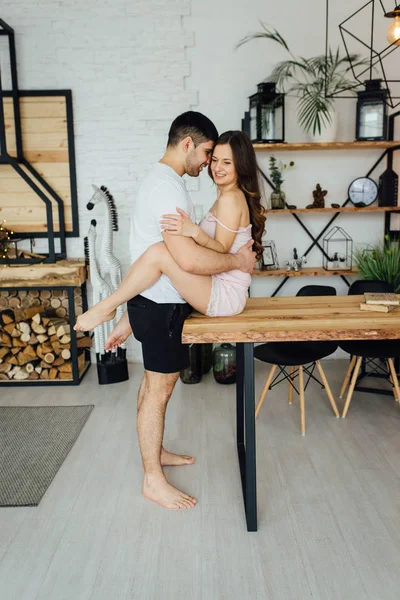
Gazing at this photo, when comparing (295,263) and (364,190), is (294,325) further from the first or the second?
(364,190)

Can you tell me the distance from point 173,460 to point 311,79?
10.4 ft

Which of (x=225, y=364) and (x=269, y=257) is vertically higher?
(x=269, y=257)

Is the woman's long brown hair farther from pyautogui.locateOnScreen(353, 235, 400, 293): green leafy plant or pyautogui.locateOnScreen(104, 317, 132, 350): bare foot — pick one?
pyautogui.locateOnScreen(353, 235, 400, 293): green leafy plant

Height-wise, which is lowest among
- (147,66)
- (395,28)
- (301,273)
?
(301,273)

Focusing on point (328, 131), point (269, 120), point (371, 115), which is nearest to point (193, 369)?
point (269, 120)

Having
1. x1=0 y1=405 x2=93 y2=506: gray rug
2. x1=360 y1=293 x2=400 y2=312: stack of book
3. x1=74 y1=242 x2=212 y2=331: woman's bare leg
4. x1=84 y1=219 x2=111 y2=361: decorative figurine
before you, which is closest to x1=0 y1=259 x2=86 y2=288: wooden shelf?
x1=84 y1=219 x2=111 y2=361: decorative figurine

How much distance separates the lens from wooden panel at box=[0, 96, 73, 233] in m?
4.60

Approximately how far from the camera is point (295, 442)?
10.8 ft

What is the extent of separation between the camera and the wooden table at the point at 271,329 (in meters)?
2.23

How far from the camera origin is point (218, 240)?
8.27ft

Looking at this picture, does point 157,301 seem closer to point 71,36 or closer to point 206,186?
point 206,186

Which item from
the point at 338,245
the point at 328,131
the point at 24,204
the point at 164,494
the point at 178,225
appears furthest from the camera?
the point at 338,245

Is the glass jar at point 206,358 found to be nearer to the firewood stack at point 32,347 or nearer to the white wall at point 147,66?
the firewood stack at point 32,347

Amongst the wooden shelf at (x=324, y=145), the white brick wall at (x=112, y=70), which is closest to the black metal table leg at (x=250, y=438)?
the wooden shelf at (x=324, y=145)
